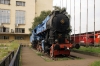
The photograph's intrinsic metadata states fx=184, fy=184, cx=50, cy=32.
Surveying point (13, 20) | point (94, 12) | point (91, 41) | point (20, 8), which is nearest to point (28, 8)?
point (20, 8)

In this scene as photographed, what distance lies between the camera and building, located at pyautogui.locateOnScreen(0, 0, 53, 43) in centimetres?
5806

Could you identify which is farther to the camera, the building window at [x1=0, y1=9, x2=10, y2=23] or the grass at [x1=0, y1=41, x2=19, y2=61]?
the building window at [x1=0, y1=9, x2=10, y2=23]

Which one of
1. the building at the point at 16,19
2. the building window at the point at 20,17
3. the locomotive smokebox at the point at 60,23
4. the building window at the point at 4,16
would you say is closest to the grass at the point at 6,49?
the locomotive smokebox at the point at 60,23

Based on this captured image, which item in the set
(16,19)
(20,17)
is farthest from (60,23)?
(16,19)

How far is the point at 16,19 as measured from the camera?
5925 cm

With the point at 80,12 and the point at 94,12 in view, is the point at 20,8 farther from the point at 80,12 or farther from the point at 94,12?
the point at 94,12

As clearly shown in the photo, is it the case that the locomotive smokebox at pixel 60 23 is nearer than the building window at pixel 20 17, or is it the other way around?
the locomotive smokebox at pixel 60 23

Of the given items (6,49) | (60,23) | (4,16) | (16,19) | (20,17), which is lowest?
(6,49)

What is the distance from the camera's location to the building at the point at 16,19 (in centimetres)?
5806

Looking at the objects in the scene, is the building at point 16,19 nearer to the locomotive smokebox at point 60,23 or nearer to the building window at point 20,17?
the building window at point 20,17

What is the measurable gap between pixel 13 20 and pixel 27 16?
4636 mm

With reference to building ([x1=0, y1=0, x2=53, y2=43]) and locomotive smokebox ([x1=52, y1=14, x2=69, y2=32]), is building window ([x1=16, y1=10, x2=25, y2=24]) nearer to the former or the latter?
building ([x1=0, y1=0, x2=53, y2=43])

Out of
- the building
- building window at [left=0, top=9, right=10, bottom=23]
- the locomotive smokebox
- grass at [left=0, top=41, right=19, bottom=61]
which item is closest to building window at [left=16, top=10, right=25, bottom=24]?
the building

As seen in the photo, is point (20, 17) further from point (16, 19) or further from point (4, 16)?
point (4, 16)
